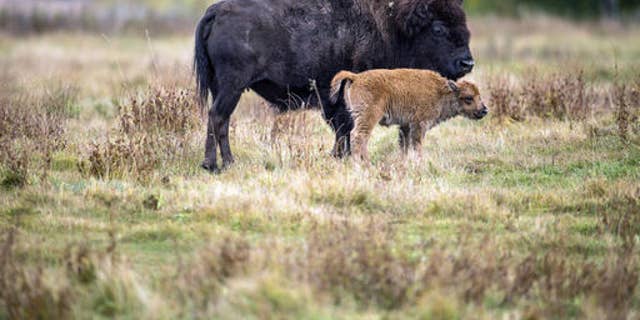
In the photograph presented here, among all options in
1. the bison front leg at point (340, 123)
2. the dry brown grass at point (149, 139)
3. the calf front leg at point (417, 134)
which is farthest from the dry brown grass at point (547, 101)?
the dry brown grass at point (149, 139)

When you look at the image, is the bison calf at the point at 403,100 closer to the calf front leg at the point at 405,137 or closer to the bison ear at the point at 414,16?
the calf front leg at the point at 405,137

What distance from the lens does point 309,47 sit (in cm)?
1023

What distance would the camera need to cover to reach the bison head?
436 inches

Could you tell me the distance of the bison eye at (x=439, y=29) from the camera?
1115 cm

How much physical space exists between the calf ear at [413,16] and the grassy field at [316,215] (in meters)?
1.53

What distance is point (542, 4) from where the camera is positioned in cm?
3859

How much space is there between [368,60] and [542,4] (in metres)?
29.6

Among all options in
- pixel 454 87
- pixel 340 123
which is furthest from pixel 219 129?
pixel 454 87

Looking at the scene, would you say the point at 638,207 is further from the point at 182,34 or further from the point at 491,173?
the point at 182,34

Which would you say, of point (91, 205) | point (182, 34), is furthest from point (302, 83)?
point (182, 34)

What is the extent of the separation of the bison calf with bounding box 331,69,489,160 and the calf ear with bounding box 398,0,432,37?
88 centimetres

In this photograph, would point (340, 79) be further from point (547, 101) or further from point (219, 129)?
point (547, 101)

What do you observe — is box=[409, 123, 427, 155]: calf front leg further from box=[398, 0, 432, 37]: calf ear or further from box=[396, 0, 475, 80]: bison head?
box=[398, 0, 432, 37]: calf ear

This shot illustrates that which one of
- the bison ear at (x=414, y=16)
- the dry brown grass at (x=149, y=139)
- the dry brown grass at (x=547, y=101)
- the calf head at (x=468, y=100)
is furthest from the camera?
the dry brown grass at (x=547, y=101)
